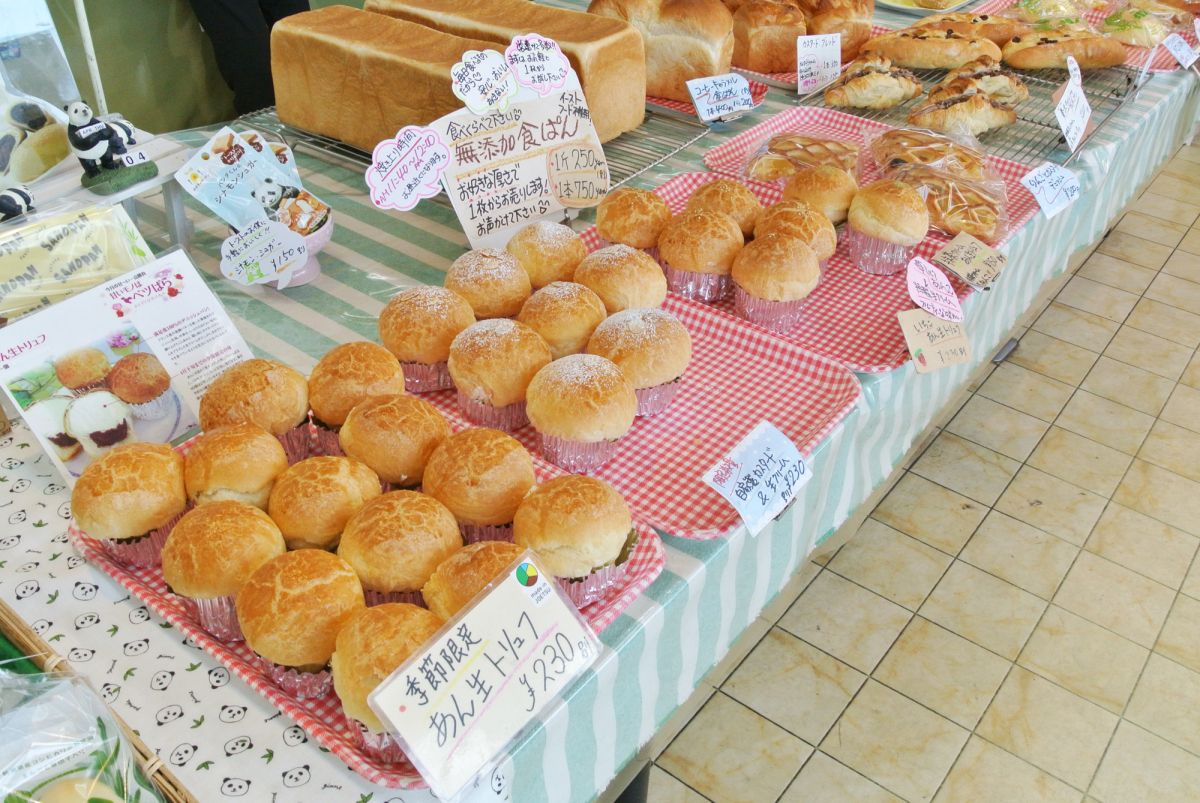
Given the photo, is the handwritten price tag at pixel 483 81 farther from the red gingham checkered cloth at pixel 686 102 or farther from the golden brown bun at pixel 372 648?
the golden brown bun at pixel 372 648

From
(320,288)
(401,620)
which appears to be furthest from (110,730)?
(320,288)

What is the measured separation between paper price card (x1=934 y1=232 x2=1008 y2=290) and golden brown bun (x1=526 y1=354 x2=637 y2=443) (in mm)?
943

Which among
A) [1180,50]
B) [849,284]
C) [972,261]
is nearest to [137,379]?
[849,284]

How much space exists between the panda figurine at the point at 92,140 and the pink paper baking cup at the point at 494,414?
2.99 ft

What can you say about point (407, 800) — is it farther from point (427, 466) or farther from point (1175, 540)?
point (1175, 540)

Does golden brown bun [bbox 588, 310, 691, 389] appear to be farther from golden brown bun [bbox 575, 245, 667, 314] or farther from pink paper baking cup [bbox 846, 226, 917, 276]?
pink paper baking cup [bbox 846, 226, 917, 276]

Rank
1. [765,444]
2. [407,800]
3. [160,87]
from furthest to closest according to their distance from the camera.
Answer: [160,87], [765,444], [407,800]

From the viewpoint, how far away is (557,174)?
2.19 metres

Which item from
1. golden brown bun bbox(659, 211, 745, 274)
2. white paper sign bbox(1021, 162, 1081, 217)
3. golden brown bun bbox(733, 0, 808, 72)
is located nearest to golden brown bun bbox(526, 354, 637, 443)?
golden brown bun bbox(659, 211, 745, 274)

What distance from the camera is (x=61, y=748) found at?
865 mm

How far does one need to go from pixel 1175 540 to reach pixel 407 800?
285cm

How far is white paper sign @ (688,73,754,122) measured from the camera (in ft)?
8.86

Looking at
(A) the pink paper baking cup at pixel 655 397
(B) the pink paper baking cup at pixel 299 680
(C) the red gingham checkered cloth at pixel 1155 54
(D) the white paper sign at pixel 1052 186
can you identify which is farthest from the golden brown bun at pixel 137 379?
(C) the red gingham checkered cloth at pixel 1155 54

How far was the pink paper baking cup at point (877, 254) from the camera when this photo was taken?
2.08 m
